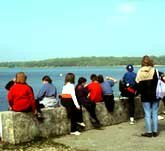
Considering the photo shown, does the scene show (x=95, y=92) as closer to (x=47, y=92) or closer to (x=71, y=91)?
(x=47, y=92)

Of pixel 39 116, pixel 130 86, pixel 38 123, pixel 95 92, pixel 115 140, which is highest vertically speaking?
pixel 130 86

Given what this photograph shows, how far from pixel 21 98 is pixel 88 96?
252cm

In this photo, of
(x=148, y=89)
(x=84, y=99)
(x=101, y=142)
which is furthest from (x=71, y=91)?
(x=148, y=89)

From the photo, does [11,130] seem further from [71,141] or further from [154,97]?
[154,97]

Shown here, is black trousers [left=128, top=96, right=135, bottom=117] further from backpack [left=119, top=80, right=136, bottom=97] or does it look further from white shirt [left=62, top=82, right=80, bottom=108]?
white shirt [left=62, top=82, right=80, bottom=108]

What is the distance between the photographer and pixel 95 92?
11570mm

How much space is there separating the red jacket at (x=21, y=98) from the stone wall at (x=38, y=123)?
144 millimetres

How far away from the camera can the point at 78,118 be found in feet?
34.3

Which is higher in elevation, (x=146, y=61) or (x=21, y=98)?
(x=146, y=61)

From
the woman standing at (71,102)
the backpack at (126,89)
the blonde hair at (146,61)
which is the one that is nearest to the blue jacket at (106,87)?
the backpack at (126,89)

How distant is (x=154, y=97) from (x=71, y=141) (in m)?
1.95

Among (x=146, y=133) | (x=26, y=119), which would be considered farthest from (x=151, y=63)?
(x=26, y=119)

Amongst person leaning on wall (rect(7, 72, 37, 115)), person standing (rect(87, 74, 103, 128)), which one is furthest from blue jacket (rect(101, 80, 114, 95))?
person leaning on wall (rect(7, 72, 37, 115))

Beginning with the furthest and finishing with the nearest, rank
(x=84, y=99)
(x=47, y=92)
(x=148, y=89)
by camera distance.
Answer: (x=47, y=92) → (x=84, y=99) → (x=148, y=89)
